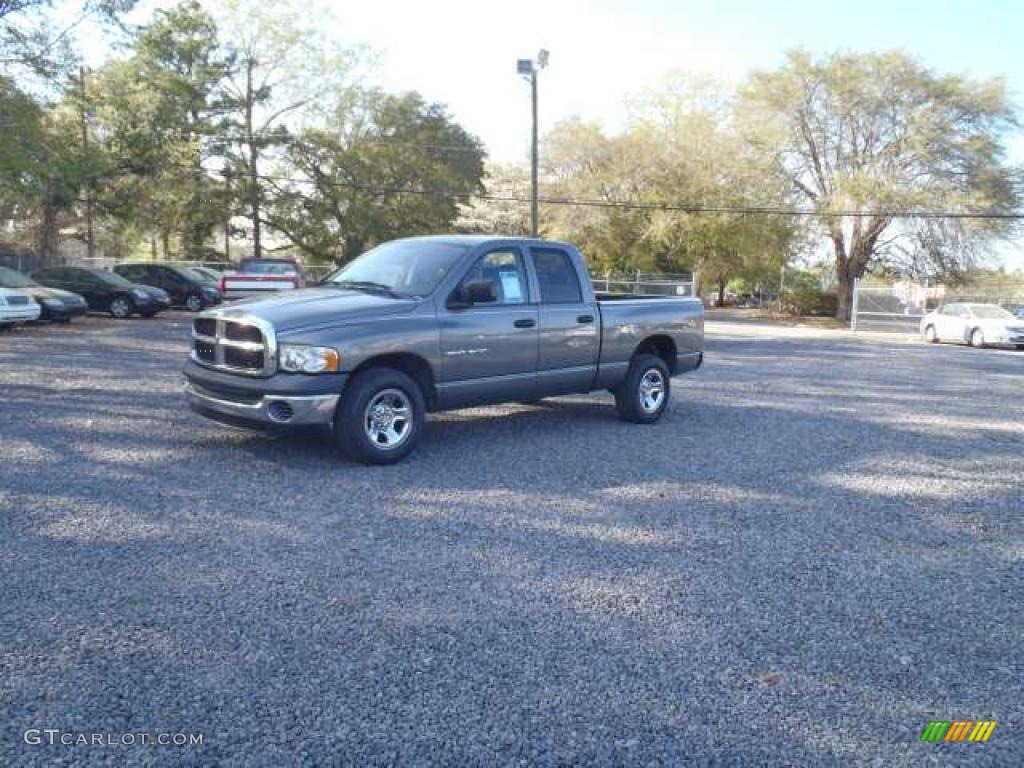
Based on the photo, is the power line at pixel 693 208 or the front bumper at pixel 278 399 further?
the power line at pixel 693 208

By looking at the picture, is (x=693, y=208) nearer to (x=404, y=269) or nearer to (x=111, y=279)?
(x=111, y=279)

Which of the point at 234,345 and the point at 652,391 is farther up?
the point at 234,345

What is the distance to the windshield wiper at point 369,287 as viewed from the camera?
742cm

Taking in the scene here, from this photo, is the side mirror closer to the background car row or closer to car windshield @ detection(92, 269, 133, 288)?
the background car row

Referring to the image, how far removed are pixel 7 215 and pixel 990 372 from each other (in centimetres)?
4866

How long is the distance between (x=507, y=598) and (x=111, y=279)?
76.2 feet

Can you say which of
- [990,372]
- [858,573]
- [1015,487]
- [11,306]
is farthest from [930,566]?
[11,306]

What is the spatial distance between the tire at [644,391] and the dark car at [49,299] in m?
16.8

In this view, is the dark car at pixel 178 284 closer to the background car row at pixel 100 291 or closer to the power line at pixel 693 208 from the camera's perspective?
the background car row at pixel 100 291

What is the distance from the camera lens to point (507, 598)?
14.0 ft

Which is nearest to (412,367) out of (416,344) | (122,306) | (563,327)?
(416,344)

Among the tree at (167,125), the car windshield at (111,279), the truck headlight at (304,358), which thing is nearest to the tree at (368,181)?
the tree at (167,125)

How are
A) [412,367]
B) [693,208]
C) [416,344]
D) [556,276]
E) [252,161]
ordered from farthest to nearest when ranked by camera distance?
[252,161] → [693,208] → [556,276] → [412,367] → [416,344]

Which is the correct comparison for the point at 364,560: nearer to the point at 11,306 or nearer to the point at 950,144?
the point at 11,306
